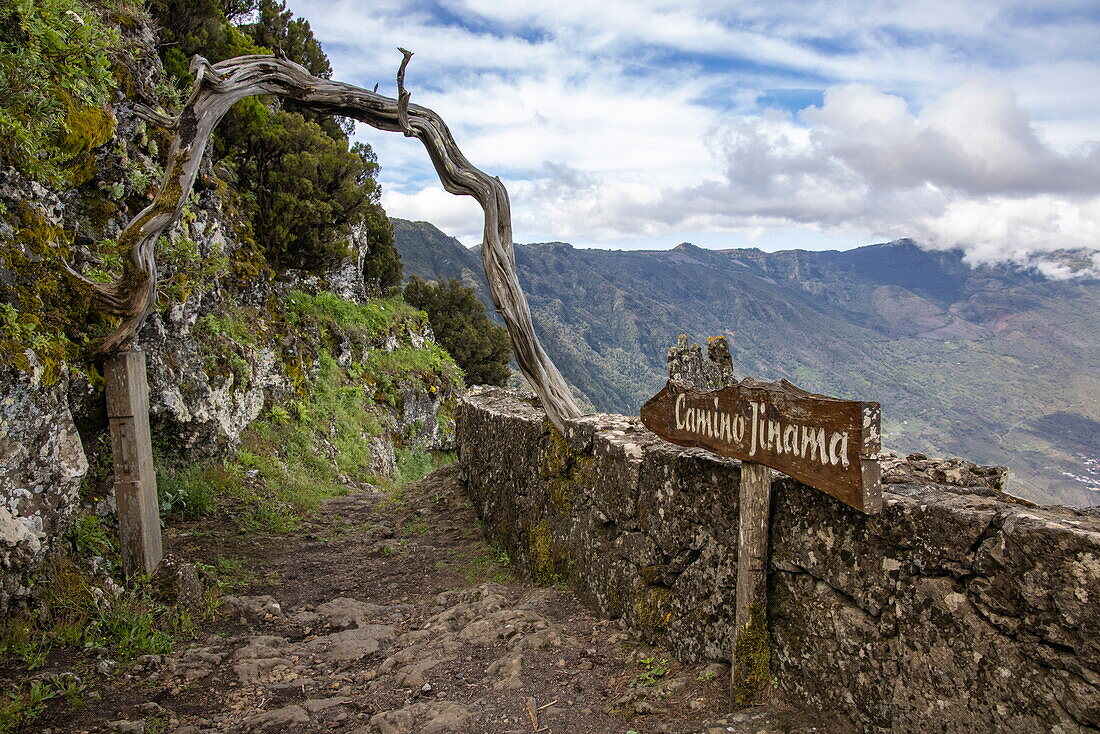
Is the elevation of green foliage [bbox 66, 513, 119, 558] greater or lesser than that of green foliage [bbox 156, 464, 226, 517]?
greater

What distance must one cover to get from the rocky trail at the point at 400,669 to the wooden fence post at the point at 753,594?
125 millimetres

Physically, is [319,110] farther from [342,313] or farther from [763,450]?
[342,313]

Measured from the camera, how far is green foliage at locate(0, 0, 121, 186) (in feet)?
14.0

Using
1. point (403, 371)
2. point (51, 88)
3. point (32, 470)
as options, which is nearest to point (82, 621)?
point (32, 470)

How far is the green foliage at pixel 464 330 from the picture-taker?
20391mm

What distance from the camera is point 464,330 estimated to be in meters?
20.6

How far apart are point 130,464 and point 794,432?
4.88m

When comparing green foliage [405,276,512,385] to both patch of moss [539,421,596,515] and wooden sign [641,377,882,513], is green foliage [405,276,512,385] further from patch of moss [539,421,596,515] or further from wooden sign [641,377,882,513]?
wooden sign [641,377,882,513]

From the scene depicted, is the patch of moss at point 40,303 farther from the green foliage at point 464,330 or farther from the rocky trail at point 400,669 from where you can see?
the green foliage at point 464,330

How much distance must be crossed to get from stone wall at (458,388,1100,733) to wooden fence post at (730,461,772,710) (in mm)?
65

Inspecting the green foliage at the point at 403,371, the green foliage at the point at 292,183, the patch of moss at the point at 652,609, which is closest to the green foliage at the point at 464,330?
the green foliage at the point at 403,371

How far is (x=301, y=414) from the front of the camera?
10.7m

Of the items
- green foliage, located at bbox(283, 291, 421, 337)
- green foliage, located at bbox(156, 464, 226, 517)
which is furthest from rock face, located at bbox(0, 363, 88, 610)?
green foliage, located at bbox(283, 291, 421, 337)

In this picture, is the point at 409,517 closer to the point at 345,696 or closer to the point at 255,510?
the point at 255,510
